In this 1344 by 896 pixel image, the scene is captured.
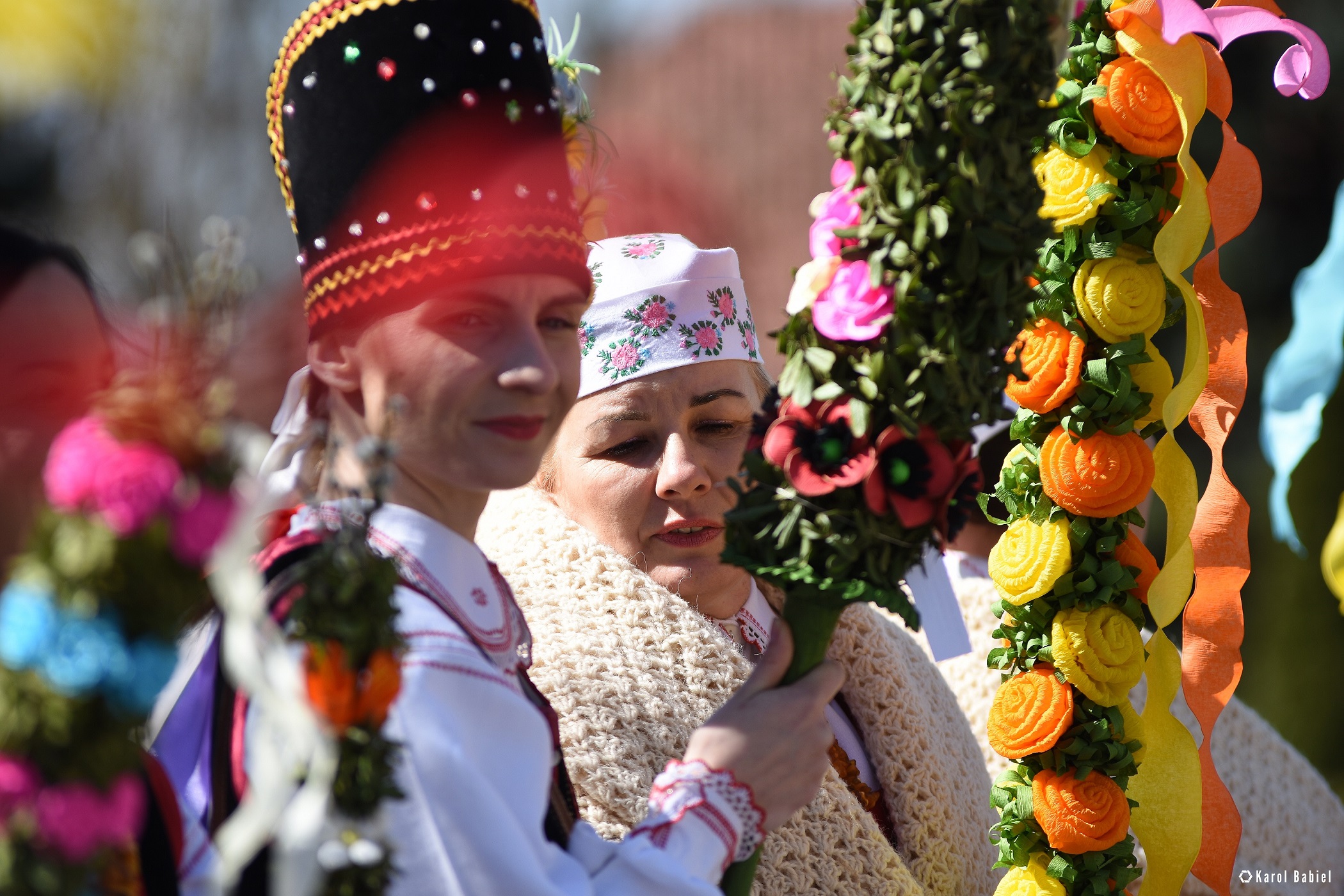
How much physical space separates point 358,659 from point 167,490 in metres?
0.23

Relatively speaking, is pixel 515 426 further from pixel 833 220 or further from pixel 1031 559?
pixel 1031 559

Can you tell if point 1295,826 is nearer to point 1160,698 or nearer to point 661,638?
point 1160,698

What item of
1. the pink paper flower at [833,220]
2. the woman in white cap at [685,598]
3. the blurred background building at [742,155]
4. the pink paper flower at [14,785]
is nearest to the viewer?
the pink paper flower at [14,785]

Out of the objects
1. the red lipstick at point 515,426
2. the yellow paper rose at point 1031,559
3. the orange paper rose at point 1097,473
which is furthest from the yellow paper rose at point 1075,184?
the red lipstick at point 515,426

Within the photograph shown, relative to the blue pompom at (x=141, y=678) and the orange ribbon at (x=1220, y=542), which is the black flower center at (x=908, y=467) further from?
the orange ribbon at (x=1220, y=542)

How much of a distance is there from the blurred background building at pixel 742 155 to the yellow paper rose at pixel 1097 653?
1692 mm

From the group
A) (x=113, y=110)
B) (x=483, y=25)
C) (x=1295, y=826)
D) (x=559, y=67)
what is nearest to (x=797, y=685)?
(x=483, y=25)

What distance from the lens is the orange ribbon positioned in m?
2.29

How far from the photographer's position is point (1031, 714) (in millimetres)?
2154

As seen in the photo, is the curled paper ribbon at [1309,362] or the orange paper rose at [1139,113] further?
the curled paper ribbon at [1309,362]

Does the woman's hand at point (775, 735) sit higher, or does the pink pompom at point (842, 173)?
the pink pompom at point (842, 173)

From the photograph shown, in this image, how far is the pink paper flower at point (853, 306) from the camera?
4.97 ft

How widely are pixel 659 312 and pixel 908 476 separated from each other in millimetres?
1171

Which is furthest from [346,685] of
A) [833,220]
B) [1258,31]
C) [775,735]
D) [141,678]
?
[1258,31]
